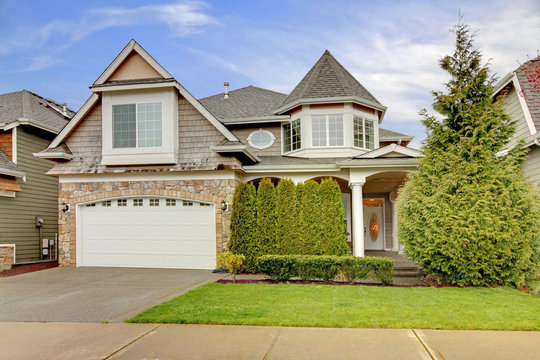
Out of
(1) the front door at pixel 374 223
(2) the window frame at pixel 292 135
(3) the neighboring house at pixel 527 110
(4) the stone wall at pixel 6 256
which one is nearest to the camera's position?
(3) the neighboring house at pixel 527 110

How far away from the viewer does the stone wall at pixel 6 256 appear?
12349 mm

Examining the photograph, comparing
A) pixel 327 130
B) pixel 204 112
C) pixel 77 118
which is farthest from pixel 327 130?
pixel 77 118

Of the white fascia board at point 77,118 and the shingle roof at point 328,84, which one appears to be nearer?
the white fascia board at point 77,118

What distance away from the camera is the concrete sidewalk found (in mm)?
4465

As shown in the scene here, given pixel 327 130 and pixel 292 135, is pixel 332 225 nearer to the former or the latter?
pixel 327 130

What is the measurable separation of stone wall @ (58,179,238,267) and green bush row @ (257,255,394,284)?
274 centimetres

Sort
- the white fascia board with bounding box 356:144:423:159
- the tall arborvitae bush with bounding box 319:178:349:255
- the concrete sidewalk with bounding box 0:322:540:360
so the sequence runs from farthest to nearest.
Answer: the white fascia board with bounding box 356:144:423:159 < the tall arborvitae bush with bounding box 319:178:349:255 < the concrete sidewalk with bounding box 0:322:540:360

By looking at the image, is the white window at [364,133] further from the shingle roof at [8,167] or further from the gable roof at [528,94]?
the shingle roof at [8,167]

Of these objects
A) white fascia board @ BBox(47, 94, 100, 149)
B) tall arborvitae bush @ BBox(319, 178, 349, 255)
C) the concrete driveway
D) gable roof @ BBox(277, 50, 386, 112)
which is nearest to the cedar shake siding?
white fascia board @ BBox(47, 94, 100, 149)

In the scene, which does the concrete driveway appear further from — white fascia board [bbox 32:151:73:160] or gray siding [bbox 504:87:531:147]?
gray siding [bbox 504:87:531:147]

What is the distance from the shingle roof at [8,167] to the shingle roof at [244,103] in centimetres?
720

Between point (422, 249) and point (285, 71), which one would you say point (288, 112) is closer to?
point (285, 71)

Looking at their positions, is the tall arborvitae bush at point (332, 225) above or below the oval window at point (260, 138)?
below

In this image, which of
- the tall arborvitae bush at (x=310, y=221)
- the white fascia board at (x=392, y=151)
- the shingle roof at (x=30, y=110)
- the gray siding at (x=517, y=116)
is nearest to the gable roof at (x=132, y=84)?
the shingle roof at (x=30, y=110)
